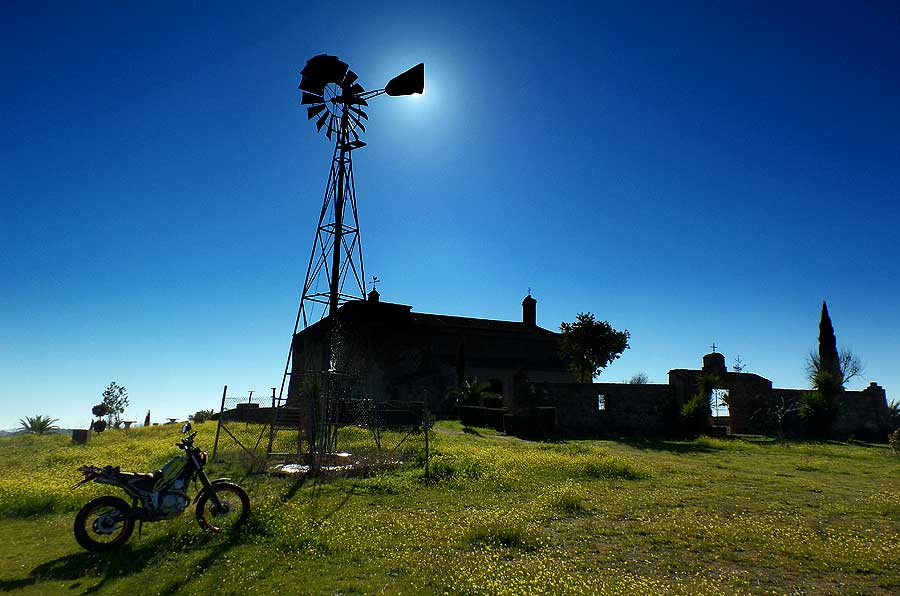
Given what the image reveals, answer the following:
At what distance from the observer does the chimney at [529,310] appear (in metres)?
55.6

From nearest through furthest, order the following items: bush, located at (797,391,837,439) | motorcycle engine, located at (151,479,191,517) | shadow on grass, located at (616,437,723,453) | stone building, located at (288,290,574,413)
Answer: motorcycle engine, located at (151,479,191,517)
shadow on grass, located at (616,437,723,453)
bush, located at (797,391,837,439)
stone building, located at (288,290,574,413)

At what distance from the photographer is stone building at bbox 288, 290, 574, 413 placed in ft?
128

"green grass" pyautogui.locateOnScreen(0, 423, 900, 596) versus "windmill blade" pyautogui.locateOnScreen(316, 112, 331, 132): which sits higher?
"windmill blade" pyautogui.locateOnScreen(316, 112, 331, 132)

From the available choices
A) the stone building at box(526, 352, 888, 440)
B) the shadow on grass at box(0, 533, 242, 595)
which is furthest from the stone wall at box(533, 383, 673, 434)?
the shadow on grass at box(0, 533, 242, 595)

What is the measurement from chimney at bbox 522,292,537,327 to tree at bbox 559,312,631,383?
18.8 meters

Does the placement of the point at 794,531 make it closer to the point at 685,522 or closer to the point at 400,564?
the point at 685,522

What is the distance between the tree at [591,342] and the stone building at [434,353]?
5.30 metres

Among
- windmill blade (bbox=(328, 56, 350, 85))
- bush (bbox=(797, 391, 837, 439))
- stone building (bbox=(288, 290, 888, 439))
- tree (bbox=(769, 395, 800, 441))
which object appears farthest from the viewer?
tree (bbox=(769, 395, 800, 441))

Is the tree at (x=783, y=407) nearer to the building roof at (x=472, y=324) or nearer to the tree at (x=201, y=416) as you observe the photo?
the building roof at (x=472, y=324)

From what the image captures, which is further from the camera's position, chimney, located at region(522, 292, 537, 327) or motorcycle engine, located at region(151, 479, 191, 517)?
chimney, located at region(522, 292, 537, 327)

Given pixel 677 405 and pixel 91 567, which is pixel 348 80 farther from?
pixel 677 405

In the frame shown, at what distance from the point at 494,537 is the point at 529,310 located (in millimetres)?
48370

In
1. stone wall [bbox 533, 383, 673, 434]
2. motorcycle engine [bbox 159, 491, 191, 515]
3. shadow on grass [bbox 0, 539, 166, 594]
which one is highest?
stone wall [bbox 533, 383, 673, 434]

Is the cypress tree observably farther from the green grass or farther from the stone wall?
the green grass
